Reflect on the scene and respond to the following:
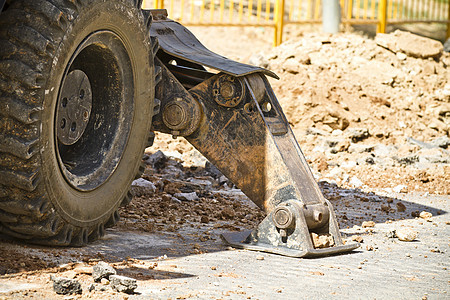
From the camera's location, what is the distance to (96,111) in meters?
4.43

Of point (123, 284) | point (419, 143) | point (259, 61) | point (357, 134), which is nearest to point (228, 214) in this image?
point (123, 284)

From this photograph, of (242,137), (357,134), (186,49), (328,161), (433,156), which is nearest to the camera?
(242,137)

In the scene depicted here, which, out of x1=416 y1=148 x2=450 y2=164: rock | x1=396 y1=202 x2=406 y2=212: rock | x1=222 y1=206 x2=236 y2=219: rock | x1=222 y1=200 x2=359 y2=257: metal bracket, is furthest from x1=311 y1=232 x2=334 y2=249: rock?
x1=416 y1=148 x2=450 y2=164: rock

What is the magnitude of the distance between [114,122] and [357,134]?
6.15 metres

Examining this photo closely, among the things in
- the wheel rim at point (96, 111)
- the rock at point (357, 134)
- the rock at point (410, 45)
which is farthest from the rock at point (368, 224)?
the rock at point (410, 45)

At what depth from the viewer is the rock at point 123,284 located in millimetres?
3277

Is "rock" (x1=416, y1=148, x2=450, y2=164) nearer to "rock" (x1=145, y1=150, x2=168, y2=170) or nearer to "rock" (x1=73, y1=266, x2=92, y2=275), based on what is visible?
"rock" (x1=145, y1=150, x2=168, y2=170)

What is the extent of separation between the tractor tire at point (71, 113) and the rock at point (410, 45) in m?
8.55

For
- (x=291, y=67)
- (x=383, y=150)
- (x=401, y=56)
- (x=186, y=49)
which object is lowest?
(x=383, y=150)

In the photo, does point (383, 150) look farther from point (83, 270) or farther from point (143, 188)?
point (83, 270)

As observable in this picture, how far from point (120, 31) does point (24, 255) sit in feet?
4.89

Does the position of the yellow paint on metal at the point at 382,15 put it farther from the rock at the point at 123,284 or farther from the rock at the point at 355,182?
the rock at the point at 123,284

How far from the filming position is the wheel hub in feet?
13.3

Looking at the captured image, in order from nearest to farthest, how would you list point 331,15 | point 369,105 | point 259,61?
point 369,105 → point 259,61 → point 331,15
